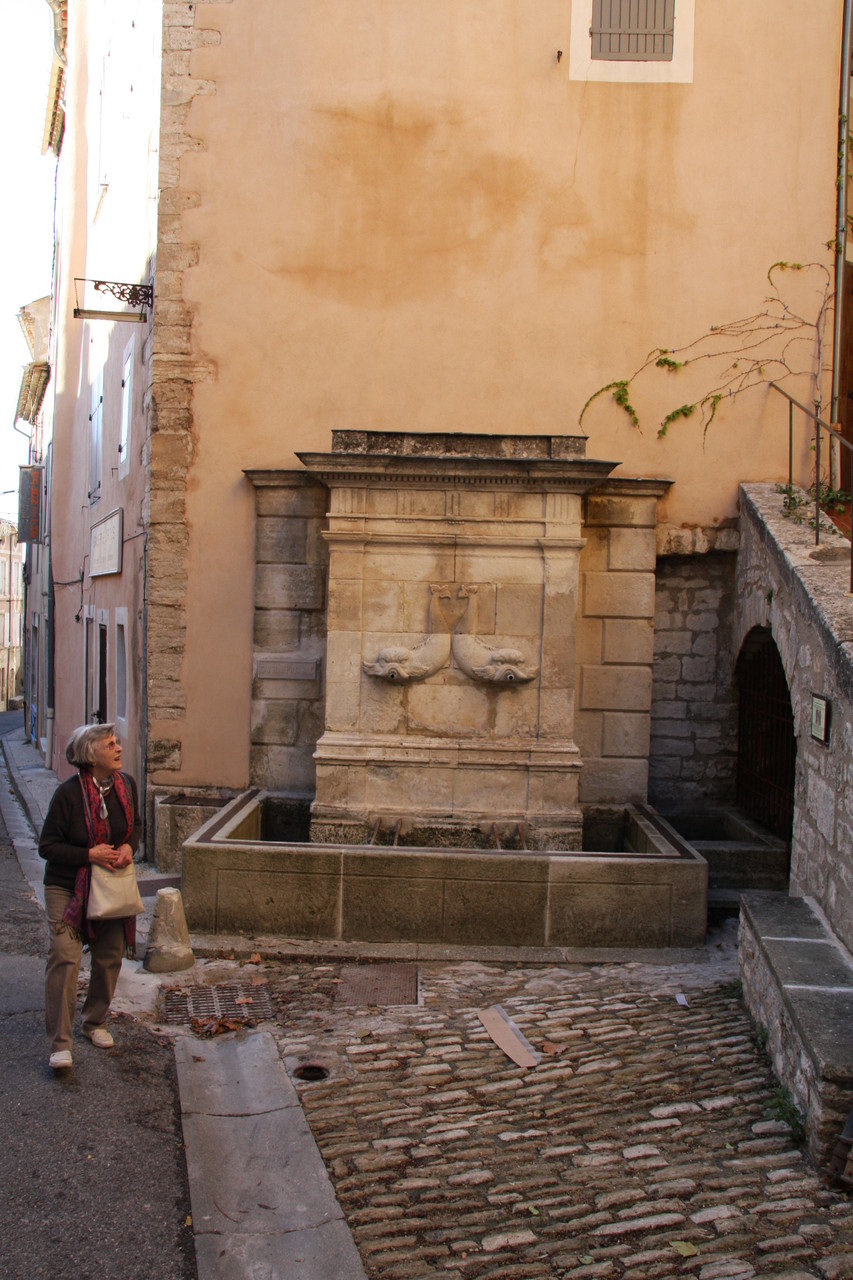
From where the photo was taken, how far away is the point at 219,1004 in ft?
18.6

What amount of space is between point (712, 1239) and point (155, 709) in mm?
6624

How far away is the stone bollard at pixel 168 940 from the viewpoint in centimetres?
610

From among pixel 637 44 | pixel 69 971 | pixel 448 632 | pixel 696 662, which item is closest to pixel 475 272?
pixel 637 44

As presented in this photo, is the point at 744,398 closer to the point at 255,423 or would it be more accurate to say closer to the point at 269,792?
the point at 255,423

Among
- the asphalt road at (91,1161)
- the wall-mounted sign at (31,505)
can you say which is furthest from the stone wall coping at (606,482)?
the wall-mounted sign at (31,505)

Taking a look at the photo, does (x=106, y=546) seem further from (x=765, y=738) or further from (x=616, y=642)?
(x=765, y=738)

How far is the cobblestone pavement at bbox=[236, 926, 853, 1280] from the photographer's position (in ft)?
11.5

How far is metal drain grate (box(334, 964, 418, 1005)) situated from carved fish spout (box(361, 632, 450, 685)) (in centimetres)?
201

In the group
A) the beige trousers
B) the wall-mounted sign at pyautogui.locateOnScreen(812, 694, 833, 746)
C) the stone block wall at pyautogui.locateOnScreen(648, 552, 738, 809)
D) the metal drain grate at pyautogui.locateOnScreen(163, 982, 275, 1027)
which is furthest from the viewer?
the stone block wall at pyautogui.locateOnScreen(648, 552, 738, 809)

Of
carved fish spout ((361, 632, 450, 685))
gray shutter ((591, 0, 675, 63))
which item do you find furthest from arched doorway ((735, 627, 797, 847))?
gray shutter ((591, 0, 675, 63))

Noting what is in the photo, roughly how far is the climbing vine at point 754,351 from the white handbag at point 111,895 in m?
6.02

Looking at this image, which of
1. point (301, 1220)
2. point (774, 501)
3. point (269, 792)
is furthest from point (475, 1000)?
point (774, 501)

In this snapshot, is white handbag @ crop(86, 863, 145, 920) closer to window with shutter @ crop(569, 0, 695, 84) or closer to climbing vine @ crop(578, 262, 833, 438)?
climbing vine @ crop(578, 262, 833, 438)

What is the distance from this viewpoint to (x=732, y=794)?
29.9 ft
